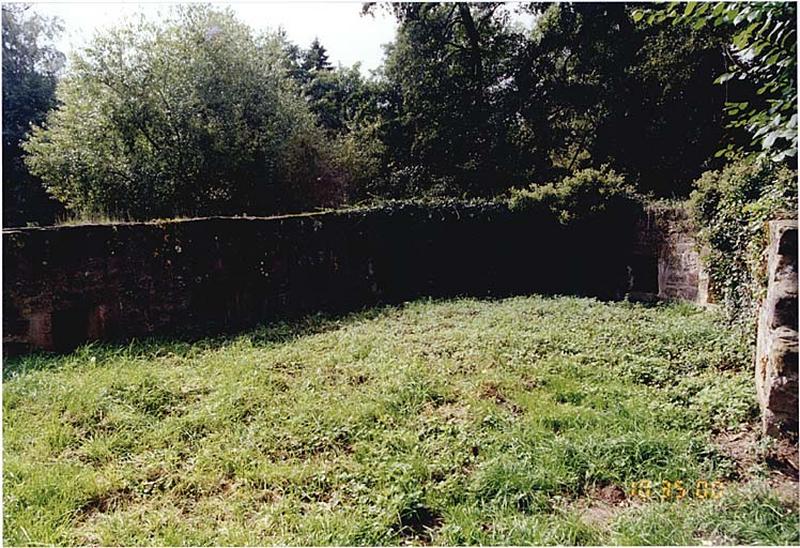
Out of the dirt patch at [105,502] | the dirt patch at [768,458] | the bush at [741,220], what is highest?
the bush at [741,220]

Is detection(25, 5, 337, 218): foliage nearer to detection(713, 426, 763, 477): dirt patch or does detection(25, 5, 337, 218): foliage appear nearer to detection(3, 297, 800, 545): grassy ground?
detection(3, 297, 800, 545): grassy ground

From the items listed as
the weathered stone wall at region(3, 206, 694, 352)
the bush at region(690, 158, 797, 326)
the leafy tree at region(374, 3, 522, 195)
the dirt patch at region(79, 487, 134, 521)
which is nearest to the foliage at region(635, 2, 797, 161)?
the bush at region(690, 158, 797, 326)

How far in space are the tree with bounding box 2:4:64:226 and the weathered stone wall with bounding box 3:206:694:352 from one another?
8.02 meters

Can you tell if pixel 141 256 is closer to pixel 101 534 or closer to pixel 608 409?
pixel 101 534

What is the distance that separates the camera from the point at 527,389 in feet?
12.5

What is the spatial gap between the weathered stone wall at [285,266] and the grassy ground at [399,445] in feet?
2.95

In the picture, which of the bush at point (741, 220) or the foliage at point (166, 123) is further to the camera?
the foliage at point (166, 123)

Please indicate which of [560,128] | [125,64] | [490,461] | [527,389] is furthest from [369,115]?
[490,461]

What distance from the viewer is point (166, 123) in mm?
10102

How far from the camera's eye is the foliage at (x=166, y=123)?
33.0 ft

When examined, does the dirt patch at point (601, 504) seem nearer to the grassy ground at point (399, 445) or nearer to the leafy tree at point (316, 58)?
the grassy ground at point (399, 445)

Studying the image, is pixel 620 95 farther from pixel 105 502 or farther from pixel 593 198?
pixel 105 502

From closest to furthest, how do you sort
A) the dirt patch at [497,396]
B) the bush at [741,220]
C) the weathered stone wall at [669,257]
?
the dirt patch at [497,396]
the bush at [741,220]
the weathered stone wall at [669,257]

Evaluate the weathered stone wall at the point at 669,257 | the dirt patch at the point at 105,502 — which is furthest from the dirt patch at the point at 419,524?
the weathered stone wall at the point at 669,257
